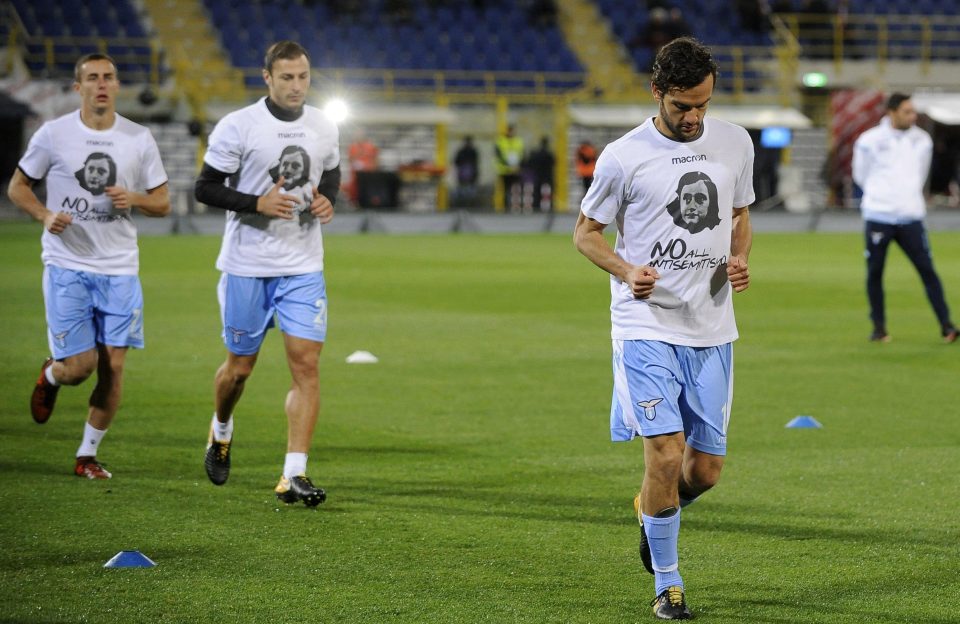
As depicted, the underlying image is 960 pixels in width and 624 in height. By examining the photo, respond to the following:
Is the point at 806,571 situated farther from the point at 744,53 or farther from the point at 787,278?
the point at 744,53

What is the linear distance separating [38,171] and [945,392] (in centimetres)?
666

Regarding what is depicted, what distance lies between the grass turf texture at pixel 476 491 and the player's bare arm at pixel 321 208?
4.62 feet

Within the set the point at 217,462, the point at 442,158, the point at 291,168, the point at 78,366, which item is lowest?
the point at 442,158

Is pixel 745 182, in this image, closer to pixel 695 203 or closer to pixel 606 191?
pixel 695 203

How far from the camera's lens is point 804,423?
972 cm

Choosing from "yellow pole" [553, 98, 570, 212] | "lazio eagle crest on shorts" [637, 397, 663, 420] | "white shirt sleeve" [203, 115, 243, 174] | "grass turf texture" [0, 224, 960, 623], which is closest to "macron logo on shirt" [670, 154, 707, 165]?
"lazio eagle crest on shorts" [637, 397, 663, 420]

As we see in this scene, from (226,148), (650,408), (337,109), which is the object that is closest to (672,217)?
(650,408)

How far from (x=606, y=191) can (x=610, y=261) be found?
0.85 feet

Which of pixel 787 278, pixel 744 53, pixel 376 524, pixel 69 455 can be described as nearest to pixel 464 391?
pixel 69 455

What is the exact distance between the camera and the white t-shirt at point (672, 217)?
5.59 metres

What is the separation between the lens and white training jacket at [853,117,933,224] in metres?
14.4

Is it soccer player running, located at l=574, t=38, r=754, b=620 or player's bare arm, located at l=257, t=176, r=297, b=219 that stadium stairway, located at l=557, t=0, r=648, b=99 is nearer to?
player's bare arm, located at l=257, t=176, r=297, b=219

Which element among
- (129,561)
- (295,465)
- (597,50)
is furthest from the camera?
(597,50)

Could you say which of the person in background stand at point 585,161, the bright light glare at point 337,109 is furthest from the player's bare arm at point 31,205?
the bright light glare at point 337,109
